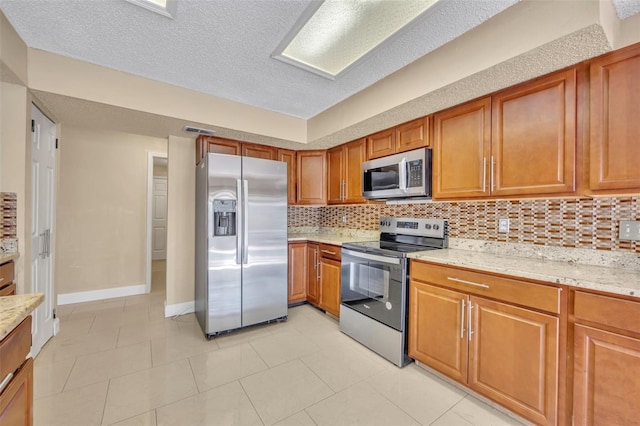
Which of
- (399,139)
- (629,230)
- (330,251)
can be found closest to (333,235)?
(330,251)

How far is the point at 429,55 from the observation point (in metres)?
1.94

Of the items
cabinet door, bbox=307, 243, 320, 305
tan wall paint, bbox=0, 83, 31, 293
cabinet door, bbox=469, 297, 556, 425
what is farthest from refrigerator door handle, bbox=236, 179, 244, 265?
cabinet door, bbox=469, 297, 556, 425

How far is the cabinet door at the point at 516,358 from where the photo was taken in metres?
1.43

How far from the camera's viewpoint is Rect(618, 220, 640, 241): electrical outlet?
154 centimetres

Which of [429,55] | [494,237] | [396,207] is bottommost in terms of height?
[494,237]

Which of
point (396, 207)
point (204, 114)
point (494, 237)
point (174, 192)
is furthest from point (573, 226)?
point (174, 192)

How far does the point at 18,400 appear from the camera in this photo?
930 millimetres

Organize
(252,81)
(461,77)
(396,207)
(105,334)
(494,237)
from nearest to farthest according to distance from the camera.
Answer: (461,77) → (494,237) → (252,81) → (105,334) → (396,207)

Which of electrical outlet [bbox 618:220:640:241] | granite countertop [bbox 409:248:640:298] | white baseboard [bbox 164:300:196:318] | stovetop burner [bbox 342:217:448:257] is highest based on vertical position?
electrical outlet [bbox 618:220:640:241]

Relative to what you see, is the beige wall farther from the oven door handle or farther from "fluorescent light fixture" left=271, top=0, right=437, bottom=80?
the oven door handle

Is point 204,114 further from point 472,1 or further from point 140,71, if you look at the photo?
point 472,1

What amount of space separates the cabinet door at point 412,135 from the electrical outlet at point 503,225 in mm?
874

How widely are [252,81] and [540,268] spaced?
8.52ft

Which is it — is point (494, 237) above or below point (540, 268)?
above
